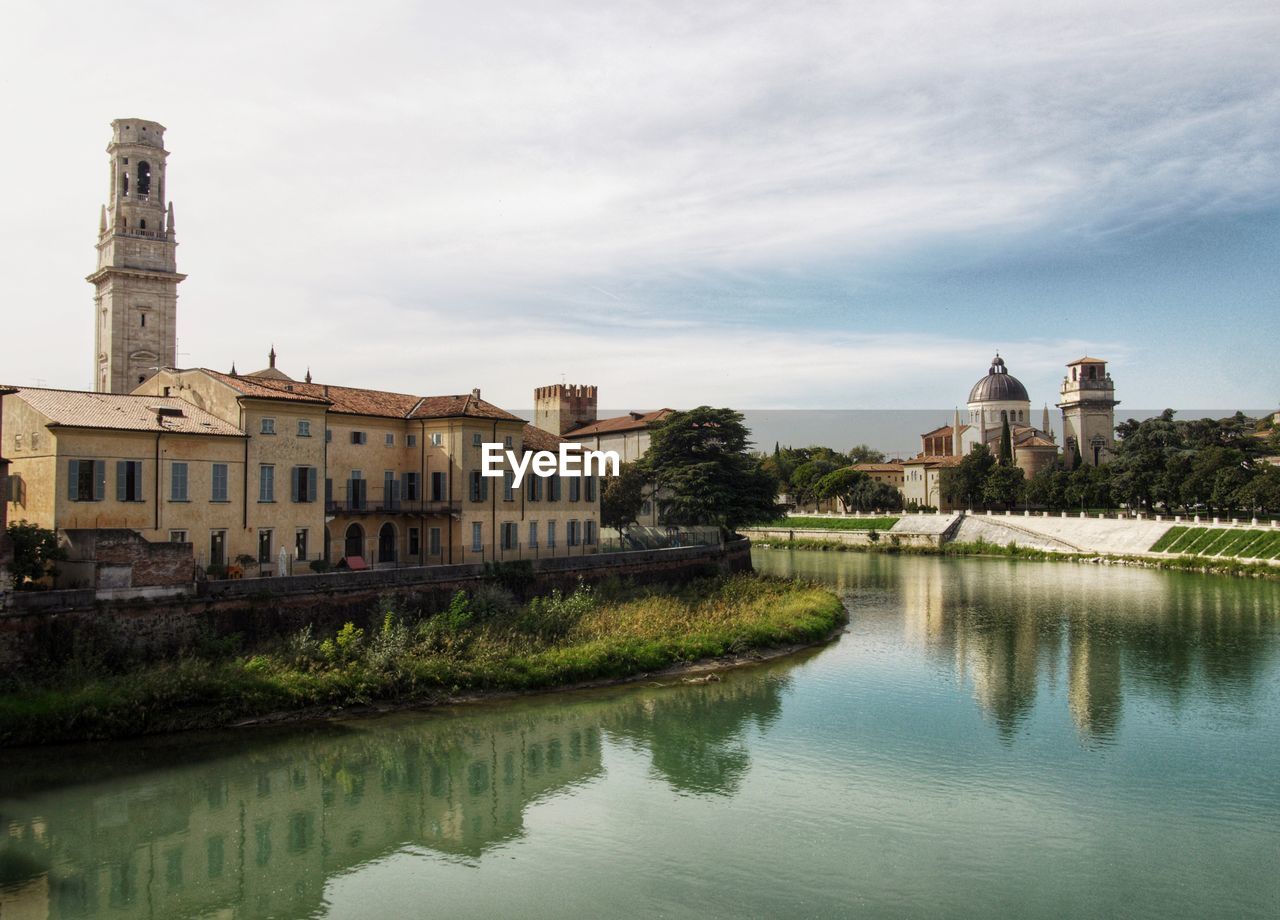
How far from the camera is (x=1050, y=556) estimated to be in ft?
207

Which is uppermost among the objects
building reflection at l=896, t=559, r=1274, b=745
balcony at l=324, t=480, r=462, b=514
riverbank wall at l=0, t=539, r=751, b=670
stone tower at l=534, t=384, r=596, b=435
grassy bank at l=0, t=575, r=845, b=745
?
stone tower at l=534, t=384, r=596, b=435

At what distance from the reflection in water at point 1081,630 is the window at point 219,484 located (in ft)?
64.9

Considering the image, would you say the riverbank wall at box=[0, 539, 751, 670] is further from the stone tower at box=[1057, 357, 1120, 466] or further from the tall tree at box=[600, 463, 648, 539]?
the stone tower at box=[1057, 357, 1120, 466]

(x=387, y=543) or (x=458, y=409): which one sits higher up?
(x=458, y=409)

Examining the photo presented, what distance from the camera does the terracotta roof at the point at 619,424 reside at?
59.3m

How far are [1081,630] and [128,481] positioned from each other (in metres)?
29.5

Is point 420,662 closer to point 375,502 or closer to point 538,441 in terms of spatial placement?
point 375,502

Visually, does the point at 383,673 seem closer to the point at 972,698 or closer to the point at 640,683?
the point at 640,683

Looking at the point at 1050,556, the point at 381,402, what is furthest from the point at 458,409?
the point at 1050,556

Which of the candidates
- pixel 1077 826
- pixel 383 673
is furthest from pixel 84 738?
pixel 1077 826

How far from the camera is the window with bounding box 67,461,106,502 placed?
23.4 metres

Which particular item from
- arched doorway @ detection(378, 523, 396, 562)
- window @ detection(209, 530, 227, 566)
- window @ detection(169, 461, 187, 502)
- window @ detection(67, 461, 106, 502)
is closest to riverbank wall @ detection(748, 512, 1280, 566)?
arched doorway @ detection(378, 523, 396, 562)

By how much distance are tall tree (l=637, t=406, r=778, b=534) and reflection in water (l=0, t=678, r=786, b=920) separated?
2132cm

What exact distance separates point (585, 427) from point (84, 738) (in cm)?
4769
